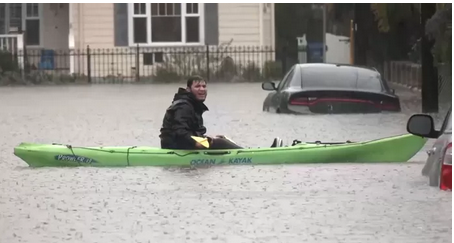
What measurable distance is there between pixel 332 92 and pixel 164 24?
18.7 meters

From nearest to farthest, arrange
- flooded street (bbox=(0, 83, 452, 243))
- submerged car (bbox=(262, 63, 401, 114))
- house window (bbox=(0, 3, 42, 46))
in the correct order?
flooded street (bbox=(0, 83, 452, 243)) → submerged car (bbox=(262, 63, 401, 114)) → house window (bbox=(0, 3, 42, 46))

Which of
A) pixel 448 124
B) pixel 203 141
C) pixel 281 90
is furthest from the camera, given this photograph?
pixel 281 90

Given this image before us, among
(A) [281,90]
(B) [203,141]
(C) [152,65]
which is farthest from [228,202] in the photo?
(C) [152,65]

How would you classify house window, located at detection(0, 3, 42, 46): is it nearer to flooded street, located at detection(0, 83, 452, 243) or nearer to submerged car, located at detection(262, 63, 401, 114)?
submerged car, located at detection(262, 63, 401, 114)

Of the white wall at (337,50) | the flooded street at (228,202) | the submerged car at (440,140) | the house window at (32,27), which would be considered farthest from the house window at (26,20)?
the submerged car at (440,140)

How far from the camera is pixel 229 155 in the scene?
43.5 feet

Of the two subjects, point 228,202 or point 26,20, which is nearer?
point 228,202

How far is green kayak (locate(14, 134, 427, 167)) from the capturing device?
43.5 ft

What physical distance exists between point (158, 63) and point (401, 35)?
26.2 ft

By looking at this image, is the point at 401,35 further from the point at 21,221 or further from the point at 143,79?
the point at 21,221

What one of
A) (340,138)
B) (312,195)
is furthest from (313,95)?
(312,195)

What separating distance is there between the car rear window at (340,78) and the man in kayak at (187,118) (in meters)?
7.83

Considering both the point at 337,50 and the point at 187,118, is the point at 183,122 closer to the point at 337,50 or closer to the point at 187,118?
the point at 187,118

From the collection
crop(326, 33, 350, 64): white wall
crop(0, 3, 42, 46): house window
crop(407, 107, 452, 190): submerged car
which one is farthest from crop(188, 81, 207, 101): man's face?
crop(0, 3, 42, 46): house window
